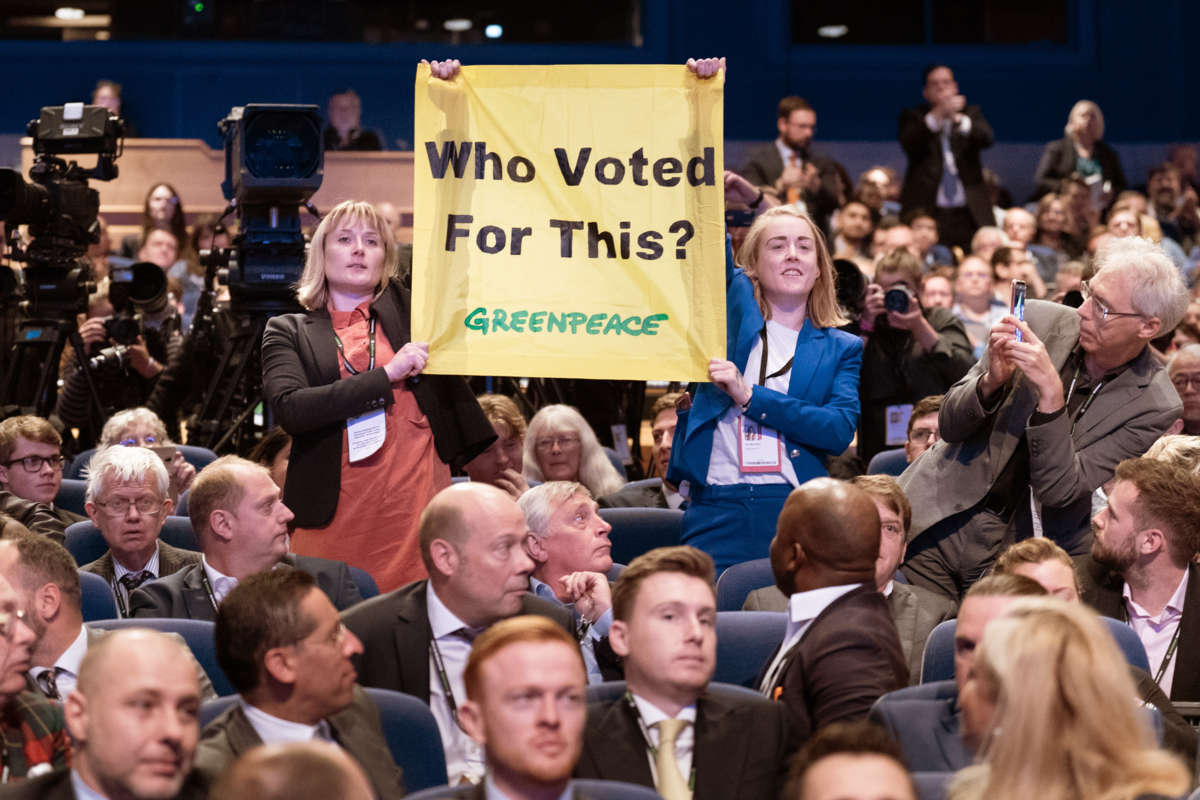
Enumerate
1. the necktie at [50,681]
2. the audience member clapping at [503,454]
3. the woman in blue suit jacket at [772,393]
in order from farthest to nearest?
the audience member clapping at [503,454] → the woman in blue suit jacket at [772,393] → the necktie at [50,681]

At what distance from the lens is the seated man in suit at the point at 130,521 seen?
4.78 meters

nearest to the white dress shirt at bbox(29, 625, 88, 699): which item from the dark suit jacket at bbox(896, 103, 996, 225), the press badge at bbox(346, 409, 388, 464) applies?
the press badge at bbox(346, 409, 388, 464)

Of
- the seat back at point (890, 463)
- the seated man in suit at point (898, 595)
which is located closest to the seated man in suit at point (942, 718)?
the seated man in suit at point (898, 595)

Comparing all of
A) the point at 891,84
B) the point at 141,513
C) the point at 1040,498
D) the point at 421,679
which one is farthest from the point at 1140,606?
the point at 891,84

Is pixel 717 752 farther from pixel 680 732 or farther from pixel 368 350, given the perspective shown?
pixel 368 350

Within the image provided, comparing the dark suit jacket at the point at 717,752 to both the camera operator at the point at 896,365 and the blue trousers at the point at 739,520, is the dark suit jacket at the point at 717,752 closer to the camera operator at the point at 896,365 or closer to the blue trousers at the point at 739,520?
the blue trousers at the point at 739,520

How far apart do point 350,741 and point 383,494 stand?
1.44m

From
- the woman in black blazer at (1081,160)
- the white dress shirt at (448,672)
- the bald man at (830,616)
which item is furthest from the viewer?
the woman in black blazer at (1081,160)

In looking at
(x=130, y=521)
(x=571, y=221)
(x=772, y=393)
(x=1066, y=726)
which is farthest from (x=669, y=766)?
(x=130, y=521)

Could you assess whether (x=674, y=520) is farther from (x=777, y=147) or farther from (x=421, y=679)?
(x=777, y=147)

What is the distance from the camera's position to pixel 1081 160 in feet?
38.2

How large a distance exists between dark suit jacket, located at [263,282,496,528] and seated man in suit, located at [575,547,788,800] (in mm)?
1355

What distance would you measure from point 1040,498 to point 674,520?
1.42 metres

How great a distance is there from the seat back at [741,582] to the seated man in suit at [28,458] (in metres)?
2.31
